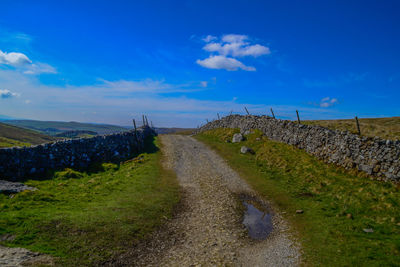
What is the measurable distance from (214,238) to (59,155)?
15.3 m

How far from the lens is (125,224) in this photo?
10.8m

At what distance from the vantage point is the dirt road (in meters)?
8.96

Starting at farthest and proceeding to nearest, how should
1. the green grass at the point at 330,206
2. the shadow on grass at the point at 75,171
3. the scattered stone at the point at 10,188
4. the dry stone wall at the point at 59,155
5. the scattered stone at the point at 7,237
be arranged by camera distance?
the shadow on grass at the point at 75,171, the dry stone wall at the point at 59,155, the scattered stone at the point at 10,188, the green grass at the point at 330,206, the scattered stone at the point at 7,237

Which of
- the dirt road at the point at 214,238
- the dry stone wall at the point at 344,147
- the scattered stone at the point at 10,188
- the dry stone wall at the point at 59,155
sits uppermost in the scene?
the dry stone wall at the point at 344,147

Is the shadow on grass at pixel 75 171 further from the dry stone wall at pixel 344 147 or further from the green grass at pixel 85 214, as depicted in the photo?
the dry stone wall at pixel 344 147

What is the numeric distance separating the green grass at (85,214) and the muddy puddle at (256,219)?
15.8 feet

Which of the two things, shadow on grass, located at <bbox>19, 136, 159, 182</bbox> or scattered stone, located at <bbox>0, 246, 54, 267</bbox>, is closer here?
scattered stone, located at <bbox>0, 246, 54, 267</bbox>

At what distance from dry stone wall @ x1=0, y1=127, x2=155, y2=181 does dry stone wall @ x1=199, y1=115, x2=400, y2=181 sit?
21.4 meters

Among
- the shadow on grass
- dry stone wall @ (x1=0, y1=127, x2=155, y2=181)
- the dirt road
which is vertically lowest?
the dirt road

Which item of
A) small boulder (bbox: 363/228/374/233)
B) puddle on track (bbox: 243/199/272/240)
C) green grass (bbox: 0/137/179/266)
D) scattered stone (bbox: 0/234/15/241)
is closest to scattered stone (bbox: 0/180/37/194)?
green grass (bbox: 0/137/179/266)

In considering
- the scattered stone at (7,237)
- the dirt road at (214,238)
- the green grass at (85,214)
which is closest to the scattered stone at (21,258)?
the green grass at (85,214)

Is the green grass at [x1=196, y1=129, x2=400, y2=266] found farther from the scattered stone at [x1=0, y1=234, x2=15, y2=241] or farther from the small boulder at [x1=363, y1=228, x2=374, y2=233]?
the scattered stone at [x1=0, y1=234, x2=15, y2=241]

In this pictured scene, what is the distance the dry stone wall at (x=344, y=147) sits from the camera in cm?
1612

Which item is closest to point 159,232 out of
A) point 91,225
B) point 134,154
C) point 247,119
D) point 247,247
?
point 91,225
